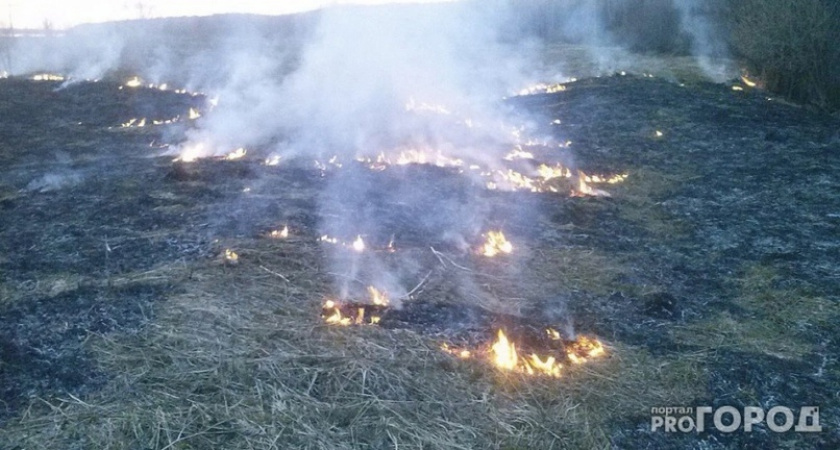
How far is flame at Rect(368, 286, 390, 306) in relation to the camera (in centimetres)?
475

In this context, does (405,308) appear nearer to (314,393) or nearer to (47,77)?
(314,393)

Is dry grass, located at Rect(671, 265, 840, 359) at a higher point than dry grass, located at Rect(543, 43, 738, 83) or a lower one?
higher

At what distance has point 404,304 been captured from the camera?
15.5 feet

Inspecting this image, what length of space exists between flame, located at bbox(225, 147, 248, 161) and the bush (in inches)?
416

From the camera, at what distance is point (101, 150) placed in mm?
9789

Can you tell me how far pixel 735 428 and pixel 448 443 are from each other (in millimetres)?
1631

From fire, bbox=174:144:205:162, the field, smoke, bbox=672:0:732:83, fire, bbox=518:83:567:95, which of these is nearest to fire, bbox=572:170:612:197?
the field

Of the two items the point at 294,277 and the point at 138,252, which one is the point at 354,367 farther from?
the point at 138,252

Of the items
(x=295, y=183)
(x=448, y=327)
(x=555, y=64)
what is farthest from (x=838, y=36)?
(x=448, y=327)

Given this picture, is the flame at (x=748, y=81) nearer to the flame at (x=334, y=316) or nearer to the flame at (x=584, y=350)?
the flame at (x=584, y=350)

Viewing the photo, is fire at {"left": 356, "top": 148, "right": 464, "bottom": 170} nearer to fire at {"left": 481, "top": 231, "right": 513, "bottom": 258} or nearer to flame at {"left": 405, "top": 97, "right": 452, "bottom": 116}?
fire at {"left": 481, "top": 231, "right": 513, "bottom": 258}

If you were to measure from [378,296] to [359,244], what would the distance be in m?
1.15

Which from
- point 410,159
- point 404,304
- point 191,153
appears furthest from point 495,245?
point 191,153

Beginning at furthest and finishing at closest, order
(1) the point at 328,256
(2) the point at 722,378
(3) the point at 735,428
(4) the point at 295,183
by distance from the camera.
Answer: (4) the point at 295,183, (1) the point at 328,256, (2) the point at 722,378, (3) the point at 735,428
